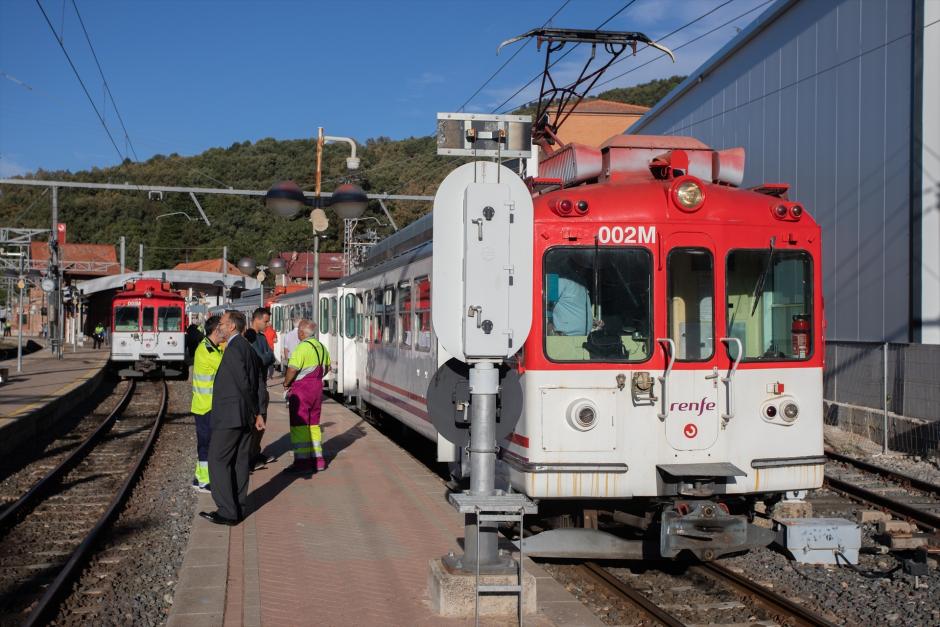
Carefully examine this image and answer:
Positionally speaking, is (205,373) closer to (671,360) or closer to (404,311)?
(404,311)

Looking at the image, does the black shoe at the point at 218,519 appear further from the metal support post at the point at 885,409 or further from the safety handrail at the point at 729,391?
the metal support post at the point at 885,409

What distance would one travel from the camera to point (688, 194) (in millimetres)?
7027

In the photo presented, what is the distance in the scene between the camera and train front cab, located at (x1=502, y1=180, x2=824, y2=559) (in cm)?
672

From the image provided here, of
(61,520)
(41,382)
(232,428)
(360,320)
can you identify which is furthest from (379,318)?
(41,382)

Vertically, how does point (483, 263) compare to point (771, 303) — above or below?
above

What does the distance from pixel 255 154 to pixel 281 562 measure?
5814cm

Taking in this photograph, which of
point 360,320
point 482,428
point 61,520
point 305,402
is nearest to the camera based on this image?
point 482,428

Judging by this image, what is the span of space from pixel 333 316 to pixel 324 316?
1.39 meters

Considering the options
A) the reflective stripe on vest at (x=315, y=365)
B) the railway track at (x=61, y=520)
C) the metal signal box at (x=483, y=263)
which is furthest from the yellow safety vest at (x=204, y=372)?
the metal signal box at (x=483, y=263)

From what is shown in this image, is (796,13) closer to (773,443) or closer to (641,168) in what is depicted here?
(641,168)

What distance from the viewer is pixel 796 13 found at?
61.1 feet

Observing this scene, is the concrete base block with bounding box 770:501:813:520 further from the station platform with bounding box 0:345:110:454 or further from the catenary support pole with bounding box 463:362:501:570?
the station platform with bounding box 0:345:110:454

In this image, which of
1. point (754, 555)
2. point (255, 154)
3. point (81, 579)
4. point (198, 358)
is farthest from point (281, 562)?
point (255, 154)

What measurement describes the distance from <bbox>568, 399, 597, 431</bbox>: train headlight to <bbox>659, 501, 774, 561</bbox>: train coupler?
79 centimetres
